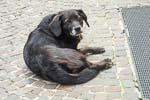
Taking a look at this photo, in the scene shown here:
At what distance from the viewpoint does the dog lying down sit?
4.95 m

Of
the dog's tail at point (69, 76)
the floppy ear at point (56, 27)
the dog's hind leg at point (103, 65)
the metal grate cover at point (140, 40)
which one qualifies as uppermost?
the floppy ear at point (56, 27)

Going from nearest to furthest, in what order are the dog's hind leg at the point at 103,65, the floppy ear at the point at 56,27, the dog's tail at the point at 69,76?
the dog's tail at the point at 69,76 → the dog's hind leg at the point at 103,65 → the floppy ear at the point at 56,27

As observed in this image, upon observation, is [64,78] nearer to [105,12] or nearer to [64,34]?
[64,34]

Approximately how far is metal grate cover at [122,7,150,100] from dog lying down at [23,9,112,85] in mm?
520

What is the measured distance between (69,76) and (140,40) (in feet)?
6.30

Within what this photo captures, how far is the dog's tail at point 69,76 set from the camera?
16.0 feet

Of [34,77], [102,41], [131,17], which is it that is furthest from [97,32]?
[34,77]

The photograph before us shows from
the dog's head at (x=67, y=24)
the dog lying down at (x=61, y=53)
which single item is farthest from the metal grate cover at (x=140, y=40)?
the dog's head at (x=67, y=24)

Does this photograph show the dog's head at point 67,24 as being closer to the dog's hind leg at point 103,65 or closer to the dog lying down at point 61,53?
the dog lying down at point 61,53

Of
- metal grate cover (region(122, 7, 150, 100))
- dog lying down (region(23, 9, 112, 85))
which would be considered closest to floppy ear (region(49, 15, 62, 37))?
dog lying down (region(23, 9, 112, 85))

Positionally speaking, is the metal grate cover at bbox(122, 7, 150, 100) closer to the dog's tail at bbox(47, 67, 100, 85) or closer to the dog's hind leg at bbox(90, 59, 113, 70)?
the dog's hind leg at bbox(90, 59, 113, 70)

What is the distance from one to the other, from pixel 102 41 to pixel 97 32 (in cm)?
44

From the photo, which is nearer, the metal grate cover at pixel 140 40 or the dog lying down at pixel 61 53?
the dog lying down at pixel 61 53

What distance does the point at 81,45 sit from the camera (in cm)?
624
